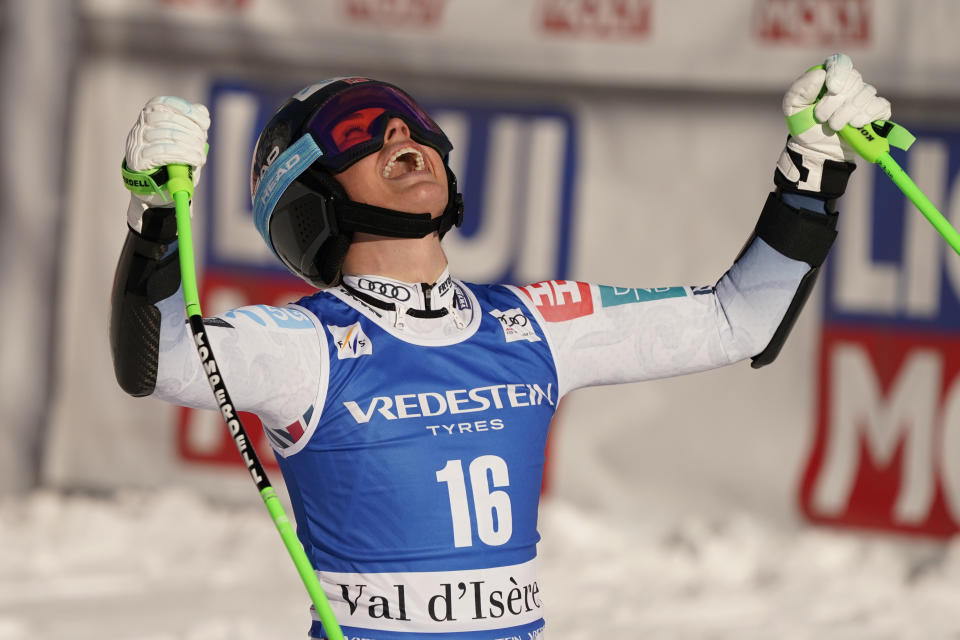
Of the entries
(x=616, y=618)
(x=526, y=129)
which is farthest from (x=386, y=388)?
(x=526, y=129)

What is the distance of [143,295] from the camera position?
213cm

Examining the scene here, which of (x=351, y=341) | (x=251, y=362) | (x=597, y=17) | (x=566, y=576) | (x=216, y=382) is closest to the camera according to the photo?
(x=216, y=382)

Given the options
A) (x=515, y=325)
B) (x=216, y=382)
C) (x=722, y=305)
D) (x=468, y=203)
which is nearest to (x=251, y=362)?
(x=216, y=382)

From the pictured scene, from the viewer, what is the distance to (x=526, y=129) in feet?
18.5

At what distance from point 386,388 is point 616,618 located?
272 centimetres

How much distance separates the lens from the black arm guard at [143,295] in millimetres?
2119

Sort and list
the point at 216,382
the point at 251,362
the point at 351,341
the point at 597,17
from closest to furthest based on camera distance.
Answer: the point at 216,382, the point at 251,362, the point at 351,341, the point at 597,17

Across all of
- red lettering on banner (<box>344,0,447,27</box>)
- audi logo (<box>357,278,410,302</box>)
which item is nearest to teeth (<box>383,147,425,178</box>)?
audi logo (<box>357,278,410,302</box>)

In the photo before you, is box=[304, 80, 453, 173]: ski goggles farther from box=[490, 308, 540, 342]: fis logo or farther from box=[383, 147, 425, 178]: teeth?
box=[490, 308, 540, 342]: fis logo

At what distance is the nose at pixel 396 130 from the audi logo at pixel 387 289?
0.30 m

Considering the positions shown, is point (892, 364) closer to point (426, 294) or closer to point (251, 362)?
point (426, 294)

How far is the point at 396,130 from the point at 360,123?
7cm

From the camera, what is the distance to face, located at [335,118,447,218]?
2.46m

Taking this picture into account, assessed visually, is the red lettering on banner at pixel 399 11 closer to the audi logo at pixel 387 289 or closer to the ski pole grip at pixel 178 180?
the audi logo at pixel 387 289
